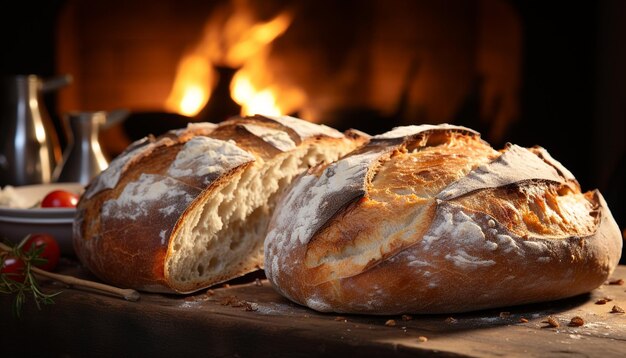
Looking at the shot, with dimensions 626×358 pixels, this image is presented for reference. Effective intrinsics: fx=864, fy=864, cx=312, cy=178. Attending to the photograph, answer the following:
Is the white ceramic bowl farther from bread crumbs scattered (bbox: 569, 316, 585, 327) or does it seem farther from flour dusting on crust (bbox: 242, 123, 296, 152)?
bread crumbs scattered (bbox: 569, 316, 585, 327)

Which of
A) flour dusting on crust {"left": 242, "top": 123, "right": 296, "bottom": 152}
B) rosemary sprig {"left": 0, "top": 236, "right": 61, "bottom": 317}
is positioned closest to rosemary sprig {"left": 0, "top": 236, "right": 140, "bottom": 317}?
rosemary sprig {"left": 0, "top": 236, "right": 61, "bottom": 317}

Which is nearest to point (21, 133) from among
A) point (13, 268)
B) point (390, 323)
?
point (13, 268)

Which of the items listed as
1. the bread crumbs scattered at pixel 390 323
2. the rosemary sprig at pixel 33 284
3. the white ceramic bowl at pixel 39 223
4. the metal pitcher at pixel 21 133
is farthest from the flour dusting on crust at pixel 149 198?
the metal pitcher at pixel 21 133

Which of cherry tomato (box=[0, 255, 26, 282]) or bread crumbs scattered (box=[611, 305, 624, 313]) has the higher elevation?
bread crumbs scattered (box=[611, 305, 624, 313])

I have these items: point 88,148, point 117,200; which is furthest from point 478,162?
point 88,148

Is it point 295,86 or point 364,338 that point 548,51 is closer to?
point 295,86

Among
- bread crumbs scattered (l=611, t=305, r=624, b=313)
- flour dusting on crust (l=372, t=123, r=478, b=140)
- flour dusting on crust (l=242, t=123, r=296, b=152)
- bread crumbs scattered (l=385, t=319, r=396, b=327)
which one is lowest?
bread crumbs scattered (l=385, t=319, r=396, b=327)

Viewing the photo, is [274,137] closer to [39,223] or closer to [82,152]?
[39,223]
